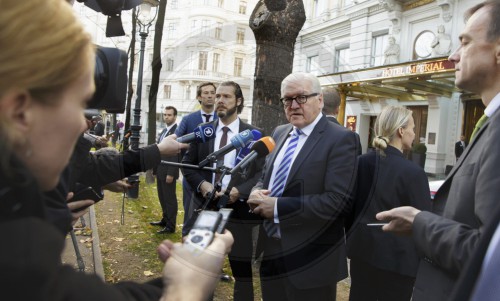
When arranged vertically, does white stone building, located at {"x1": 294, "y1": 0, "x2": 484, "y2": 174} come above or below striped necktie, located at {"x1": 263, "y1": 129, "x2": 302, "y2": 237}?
above

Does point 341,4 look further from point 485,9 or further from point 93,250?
point 485,9

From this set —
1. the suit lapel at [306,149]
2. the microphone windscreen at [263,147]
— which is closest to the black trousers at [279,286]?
the suit lapel at [306,149]

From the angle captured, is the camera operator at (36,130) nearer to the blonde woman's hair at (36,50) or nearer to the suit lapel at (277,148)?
the blonde woman's hair at (36,50)

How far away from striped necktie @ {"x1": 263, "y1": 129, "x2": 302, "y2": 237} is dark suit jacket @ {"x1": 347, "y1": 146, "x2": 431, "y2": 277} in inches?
21.0

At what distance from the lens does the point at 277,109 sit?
474 cm

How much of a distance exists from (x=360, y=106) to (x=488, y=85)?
17878 millimetres

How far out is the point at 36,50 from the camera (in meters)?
0.76

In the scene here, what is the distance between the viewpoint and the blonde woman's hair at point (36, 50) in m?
0.75

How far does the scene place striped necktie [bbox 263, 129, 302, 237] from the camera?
9.00 ft

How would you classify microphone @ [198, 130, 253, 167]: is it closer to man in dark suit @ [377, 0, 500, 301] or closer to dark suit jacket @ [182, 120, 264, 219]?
dark suit jacket @ [182, 120, 264, 219]

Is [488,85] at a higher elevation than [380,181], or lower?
higher

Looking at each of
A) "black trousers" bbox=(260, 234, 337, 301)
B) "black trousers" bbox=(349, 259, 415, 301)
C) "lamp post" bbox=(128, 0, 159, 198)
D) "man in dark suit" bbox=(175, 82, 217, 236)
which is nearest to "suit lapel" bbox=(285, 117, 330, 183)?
"black trousers" bbox=(260, 234, 337, 301)

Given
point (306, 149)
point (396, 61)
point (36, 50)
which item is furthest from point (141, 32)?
point (396, 61)

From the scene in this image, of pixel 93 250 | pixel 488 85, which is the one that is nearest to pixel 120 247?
pixel 93 250
